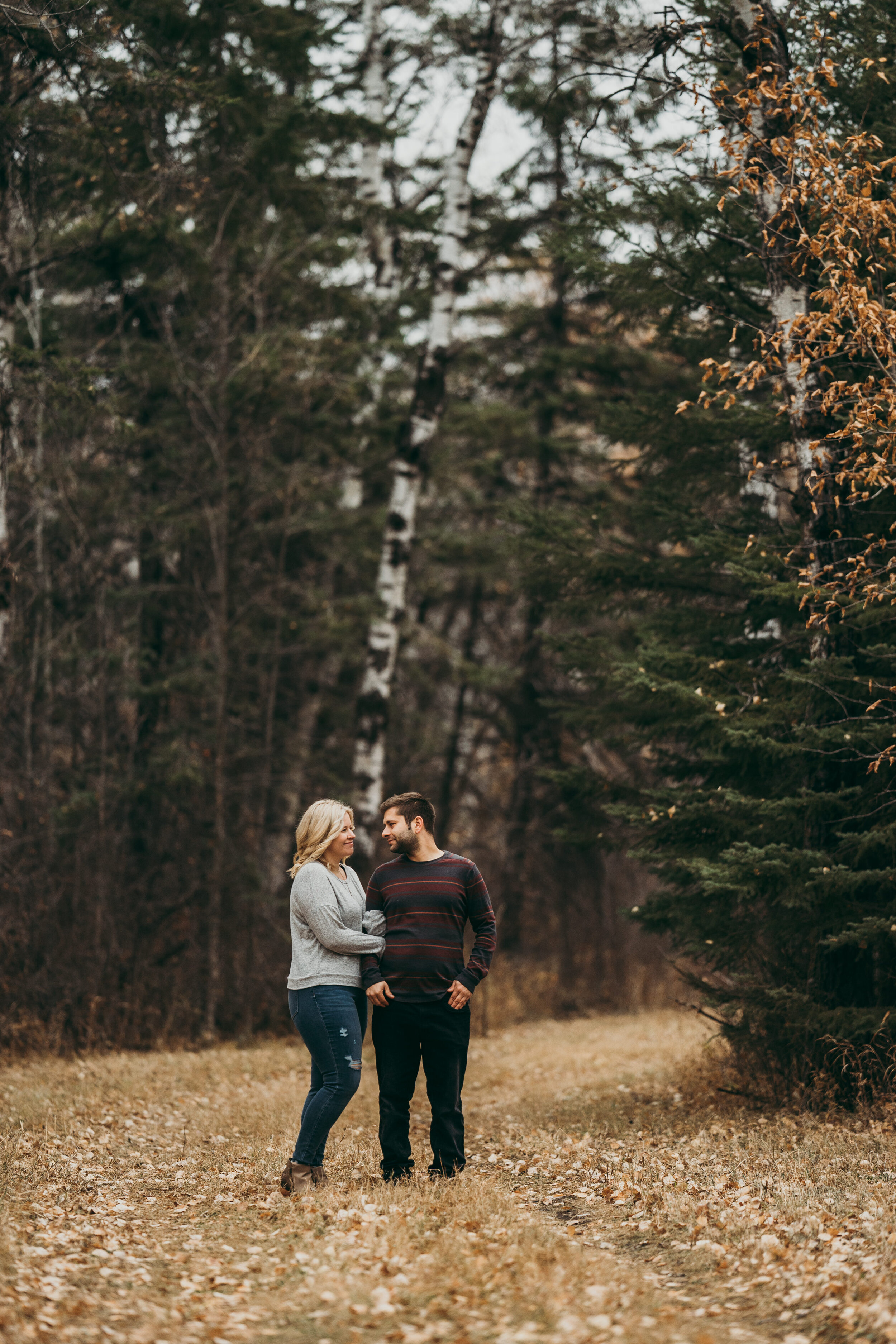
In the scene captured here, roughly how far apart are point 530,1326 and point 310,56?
53.2 feet

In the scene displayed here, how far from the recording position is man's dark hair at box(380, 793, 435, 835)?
6668 millimetres

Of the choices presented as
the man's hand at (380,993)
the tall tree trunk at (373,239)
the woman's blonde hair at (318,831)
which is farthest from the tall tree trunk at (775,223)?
the tall tree trunk at (373,239)

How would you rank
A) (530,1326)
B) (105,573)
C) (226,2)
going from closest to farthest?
(530,1326)
(226,2)
(105,573)

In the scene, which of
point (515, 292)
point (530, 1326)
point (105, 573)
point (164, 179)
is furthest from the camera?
point (515, 292)

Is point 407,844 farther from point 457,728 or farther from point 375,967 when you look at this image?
point 457,728

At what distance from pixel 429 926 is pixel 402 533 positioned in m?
8.90

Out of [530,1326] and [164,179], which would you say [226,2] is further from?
[530,1326]

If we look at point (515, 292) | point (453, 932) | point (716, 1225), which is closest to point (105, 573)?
point (453, 932)

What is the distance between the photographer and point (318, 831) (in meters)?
6.57

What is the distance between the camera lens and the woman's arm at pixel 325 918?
6410mm

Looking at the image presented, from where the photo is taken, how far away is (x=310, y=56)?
53.3 feet

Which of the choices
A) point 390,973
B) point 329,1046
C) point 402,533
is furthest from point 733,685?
point 402,533

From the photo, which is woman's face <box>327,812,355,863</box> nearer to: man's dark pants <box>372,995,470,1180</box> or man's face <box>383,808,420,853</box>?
man's face <box>383,808,420,853</box>

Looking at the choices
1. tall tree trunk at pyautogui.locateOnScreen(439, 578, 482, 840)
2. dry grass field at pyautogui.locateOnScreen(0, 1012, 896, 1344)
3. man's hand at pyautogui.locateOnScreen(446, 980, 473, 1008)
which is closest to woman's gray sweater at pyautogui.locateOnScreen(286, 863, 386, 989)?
man's hand at pyautogui.locateOnScreen(446, 980, 473, 1008)
